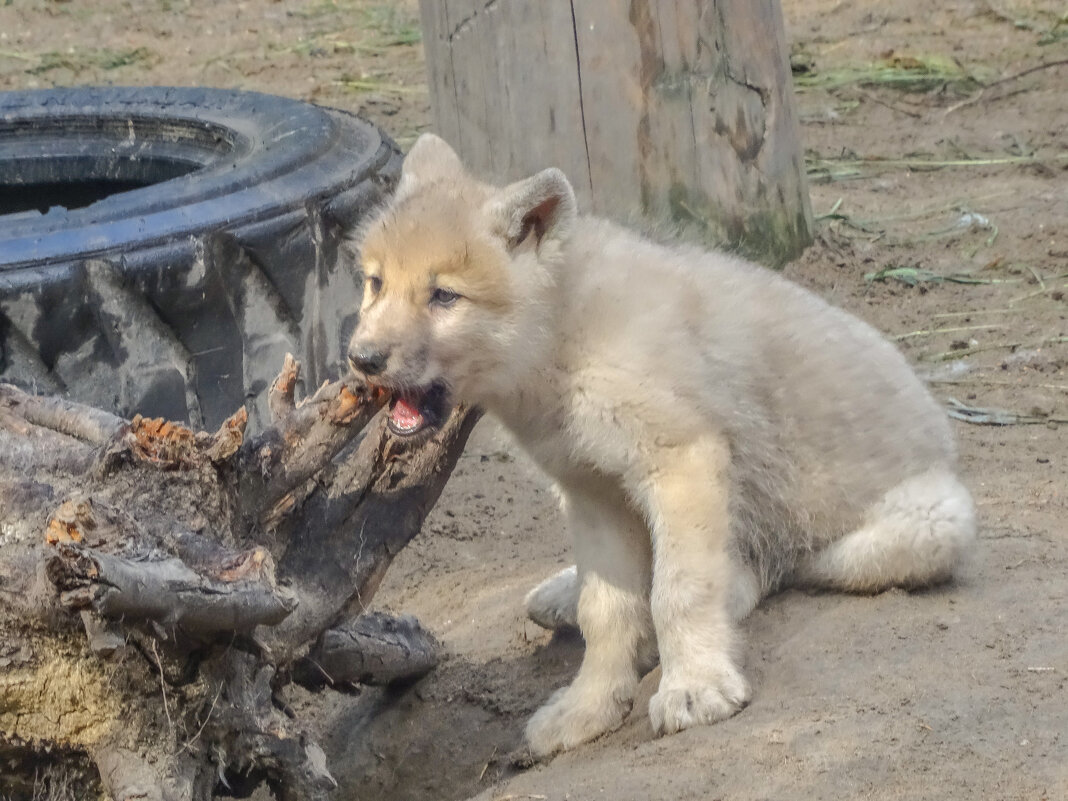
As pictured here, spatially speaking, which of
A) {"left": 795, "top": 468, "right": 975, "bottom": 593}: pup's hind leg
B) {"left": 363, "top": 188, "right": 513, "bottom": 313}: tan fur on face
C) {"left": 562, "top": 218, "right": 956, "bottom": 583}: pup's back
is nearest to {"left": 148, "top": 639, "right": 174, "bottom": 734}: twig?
{"left": 363, "top": 188, "right": 513, "bottom": 313}: tan fur on face

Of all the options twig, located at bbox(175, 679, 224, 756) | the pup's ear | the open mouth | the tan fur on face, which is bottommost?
twig, located at bbox(175, 679, 224, 756)

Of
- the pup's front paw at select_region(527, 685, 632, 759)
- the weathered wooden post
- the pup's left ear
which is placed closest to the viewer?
the pup's left ear

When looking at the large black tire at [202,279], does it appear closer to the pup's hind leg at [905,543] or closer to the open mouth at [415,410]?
the open mouth at [415,410]

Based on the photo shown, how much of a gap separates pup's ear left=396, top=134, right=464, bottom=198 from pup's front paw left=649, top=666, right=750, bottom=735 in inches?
64.3

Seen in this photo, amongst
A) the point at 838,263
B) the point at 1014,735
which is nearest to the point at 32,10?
the point at 838,263

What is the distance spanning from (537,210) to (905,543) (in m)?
1.38

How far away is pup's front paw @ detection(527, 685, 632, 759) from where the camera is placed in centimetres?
376

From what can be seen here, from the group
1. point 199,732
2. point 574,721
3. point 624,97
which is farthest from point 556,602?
point 624,97

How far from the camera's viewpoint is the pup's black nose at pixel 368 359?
3.39 meters

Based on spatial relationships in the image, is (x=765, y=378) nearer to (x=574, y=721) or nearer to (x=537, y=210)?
(x=537, y=210)

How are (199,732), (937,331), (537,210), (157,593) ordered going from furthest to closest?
(937,331) → (537,210) → (199,732) → (157,593)

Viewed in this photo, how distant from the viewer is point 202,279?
426 centimetres

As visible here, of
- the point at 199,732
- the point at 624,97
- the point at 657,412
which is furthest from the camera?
the point at 624,97

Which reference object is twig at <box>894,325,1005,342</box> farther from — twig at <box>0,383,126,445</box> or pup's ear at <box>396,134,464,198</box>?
twig at <box>0,383,126,445</box>
